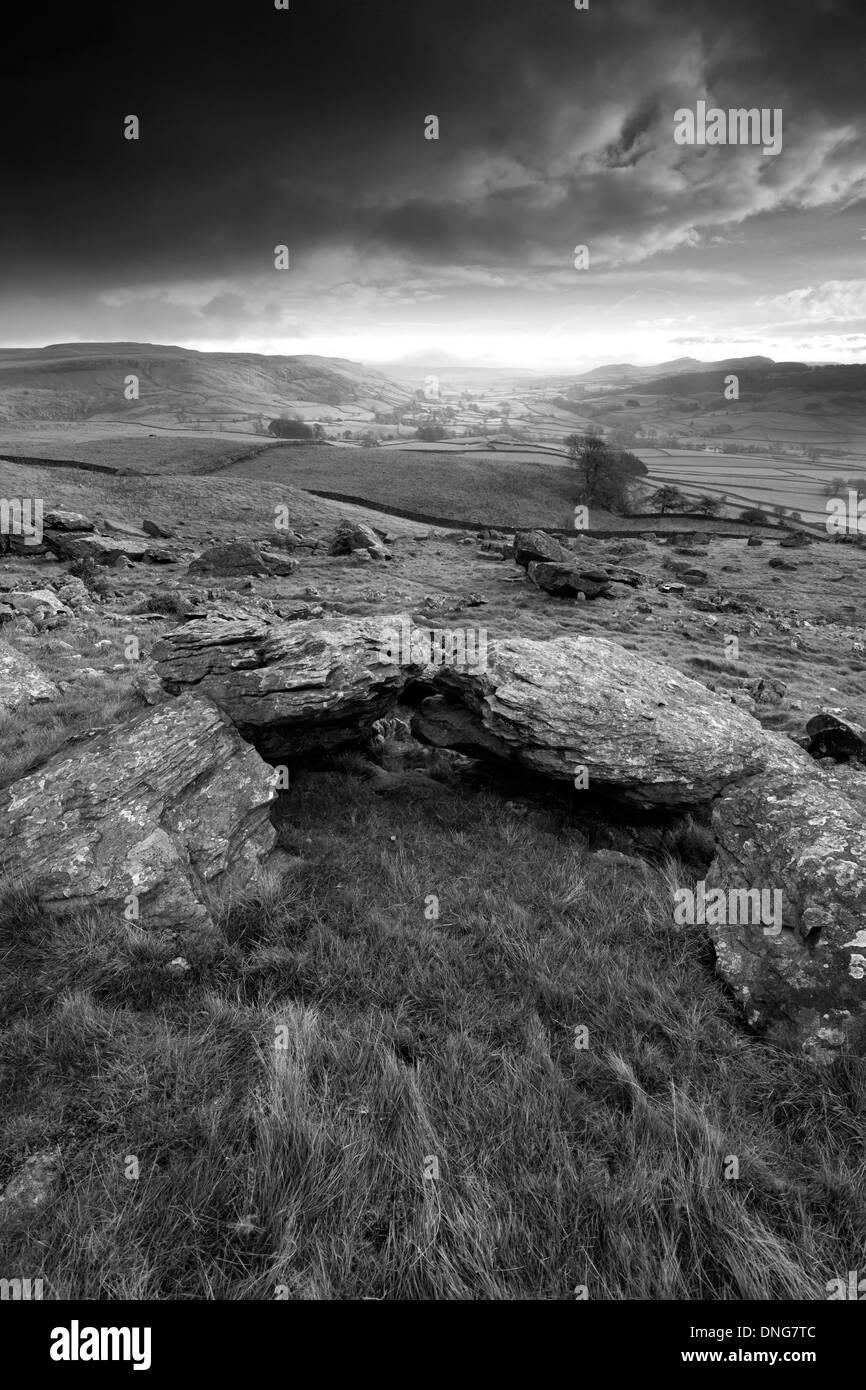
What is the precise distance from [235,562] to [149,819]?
Answer: 104 feet

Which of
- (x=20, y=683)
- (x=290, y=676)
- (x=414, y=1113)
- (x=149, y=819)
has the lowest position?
(x=414, y=1113)

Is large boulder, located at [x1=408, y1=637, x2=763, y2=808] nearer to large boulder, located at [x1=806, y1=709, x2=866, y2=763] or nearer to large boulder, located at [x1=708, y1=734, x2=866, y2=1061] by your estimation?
large boulder, located at [x1=708, y1=734, x2=866, y2=1061]

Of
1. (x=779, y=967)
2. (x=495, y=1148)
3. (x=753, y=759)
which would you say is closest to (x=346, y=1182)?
(x=495, y=1148)

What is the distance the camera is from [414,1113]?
397 centimetres

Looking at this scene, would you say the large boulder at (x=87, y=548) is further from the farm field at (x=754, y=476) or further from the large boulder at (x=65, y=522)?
the farm field at (x=754, y=476)

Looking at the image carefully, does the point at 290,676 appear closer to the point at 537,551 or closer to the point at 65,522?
the point at 537,551

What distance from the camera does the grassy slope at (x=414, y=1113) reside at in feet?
10.6

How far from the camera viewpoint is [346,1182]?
11.7ft

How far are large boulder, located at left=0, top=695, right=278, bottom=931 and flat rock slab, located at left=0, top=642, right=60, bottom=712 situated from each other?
4.40 meters

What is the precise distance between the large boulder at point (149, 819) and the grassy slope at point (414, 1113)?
0.42m

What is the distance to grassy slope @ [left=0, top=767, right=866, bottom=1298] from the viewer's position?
3238 mm

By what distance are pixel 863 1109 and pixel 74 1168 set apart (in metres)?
5.42

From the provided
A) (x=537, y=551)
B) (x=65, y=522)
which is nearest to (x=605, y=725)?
(x=537, y=551)

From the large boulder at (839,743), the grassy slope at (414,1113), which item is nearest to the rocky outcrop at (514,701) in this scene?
the grassy slope at (414,1113)
